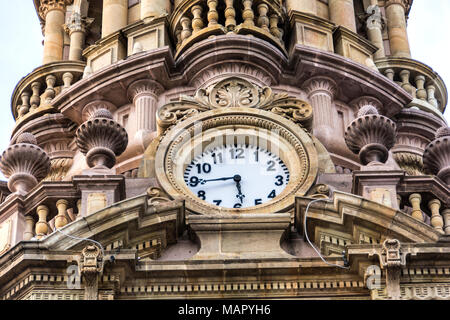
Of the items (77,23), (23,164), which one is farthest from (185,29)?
(23,164)

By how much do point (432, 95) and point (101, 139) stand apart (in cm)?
705

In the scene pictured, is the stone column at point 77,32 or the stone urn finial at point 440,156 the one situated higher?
the stone column at point 77,32

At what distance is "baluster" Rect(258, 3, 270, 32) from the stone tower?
0.03m

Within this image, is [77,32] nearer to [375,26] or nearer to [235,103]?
[375,26]

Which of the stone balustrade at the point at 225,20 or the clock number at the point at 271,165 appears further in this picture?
the stone balustrade at the point at 225,20

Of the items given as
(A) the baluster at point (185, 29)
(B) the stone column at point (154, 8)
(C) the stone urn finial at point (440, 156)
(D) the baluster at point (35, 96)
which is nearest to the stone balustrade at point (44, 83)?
(D) the baluster at point (35, 96)

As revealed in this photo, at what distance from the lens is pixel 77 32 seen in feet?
97.5

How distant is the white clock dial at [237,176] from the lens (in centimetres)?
2358

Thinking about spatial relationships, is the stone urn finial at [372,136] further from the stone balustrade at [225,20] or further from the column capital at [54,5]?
the column capital at [54,5]

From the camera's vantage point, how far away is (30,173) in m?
23.6

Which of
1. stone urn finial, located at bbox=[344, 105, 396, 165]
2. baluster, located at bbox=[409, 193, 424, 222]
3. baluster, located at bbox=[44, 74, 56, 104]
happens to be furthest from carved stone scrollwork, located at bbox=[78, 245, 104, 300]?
baluster, located at bbox=[44, 74, 56, 104]

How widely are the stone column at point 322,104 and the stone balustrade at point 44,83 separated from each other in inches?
162
